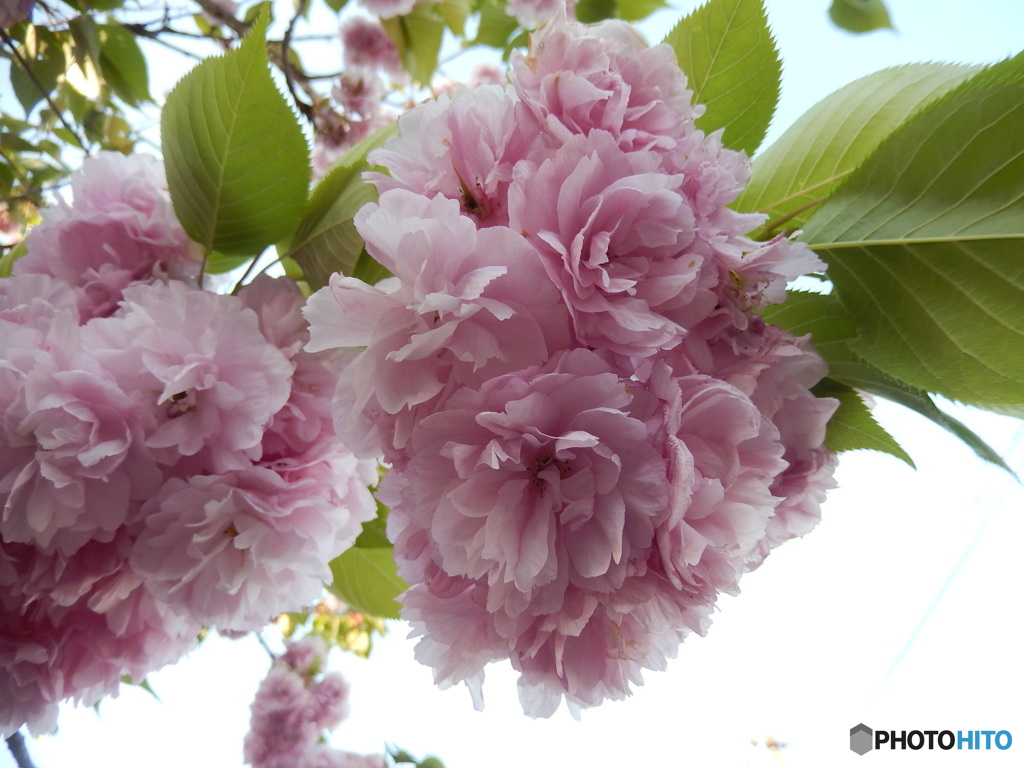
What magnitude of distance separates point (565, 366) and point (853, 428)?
0.56ft

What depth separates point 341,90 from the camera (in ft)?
3.42

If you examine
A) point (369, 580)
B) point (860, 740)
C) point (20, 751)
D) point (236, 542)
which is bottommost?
point (860, 740)

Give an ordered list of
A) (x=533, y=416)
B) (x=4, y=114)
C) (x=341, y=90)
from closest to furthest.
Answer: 1. (x=533, y=416)
2. (x=4, y=114)
3. (x=341, y=90)

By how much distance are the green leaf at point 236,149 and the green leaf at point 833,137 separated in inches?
8.5

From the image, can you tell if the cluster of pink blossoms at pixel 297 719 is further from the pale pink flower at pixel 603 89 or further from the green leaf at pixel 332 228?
the pale pink flower at pixel 603 89

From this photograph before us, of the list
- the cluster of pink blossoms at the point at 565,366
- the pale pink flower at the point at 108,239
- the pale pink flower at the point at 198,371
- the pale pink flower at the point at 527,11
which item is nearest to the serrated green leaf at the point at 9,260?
the pale pink flower at the point at 108,239

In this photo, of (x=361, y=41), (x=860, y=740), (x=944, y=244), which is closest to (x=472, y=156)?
(x=944, y=244)

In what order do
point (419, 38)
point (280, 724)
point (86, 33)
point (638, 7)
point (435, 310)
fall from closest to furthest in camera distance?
point (435, 310) → point (86, 33) → point (638, 7) → point (419, 38) → point (280, 724)

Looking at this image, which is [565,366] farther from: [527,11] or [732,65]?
[527,11]

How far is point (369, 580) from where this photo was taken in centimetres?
44

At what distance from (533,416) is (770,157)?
0.72 feet

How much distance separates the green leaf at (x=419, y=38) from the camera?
838mm

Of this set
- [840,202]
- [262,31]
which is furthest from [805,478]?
[262,31]

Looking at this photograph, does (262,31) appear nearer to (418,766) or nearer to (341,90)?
(341,90)
